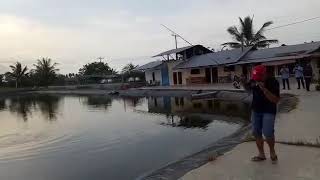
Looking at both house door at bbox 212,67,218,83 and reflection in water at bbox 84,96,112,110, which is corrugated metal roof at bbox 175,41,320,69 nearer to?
house door at bbox 212,67,218,83

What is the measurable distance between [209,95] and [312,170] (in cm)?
2799

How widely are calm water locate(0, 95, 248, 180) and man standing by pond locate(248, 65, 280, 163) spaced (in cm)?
424

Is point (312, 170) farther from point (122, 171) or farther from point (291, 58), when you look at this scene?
point (291, 58)

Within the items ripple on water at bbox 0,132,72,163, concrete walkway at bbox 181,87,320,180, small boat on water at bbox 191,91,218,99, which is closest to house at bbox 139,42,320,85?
small boat on water at bbox 191,91,218,99

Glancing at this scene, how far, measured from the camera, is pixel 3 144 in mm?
19062

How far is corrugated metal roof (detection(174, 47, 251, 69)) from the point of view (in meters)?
46.2

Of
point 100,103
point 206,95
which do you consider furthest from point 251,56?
point 100,103

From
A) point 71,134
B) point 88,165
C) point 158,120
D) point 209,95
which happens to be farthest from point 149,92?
point 88,165

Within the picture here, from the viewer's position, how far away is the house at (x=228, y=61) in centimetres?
3809

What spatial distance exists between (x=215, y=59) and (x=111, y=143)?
107 ft

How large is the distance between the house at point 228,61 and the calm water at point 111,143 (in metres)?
12.8

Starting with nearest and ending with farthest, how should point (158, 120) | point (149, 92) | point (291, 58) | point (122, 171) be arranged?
point (122, 171) → point (158, 120) → point (291, 58) → point (149, 92)

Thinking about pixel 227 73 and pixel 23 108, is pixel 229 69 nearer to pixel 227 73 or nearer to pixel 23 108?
pixel 227 73

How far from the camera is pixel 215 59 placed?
159ft
